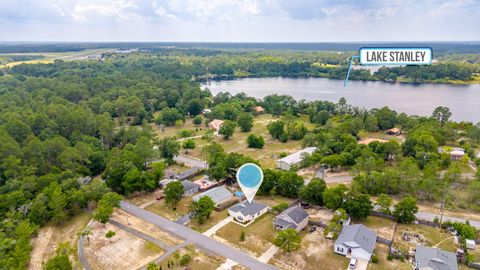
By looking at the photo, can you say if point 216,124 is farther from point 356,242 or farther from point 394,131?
point 356,242

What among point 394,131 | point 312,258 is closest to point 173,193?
point 312,258

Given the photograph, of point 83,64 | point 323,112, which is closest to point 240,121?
point 323,112

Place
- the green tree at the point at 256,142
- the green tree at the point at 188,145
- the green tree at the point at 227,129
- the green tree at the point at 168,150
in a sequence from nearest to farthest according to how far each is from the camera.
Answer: the green tree at the point at 168,150
the green tree at the point at 188,145
the green tree at the point at 256,142
the green tree at the point at 227,129

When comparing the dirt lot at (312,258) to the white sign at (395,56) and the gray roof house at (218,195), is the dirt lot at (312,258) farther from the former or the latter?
the white sign at (395,56)

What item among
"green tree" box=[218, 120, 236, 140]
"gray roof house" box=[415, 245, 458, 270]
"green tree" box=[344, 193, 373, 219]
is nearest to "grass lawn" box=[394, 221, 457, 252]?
"gray roof house" box=[415, 245, 458, 270]

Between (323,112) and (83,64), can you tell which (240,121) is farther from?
(83,64)

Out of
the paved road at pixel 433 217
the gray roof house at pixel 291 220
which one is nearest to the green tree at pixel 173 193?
the gray roof house at pixel 291 220

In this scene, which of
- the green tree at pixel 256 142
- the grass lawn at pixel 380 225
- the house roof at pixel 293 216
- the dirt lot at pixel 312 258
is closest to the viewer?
the dirt lot at pixel 312 258
